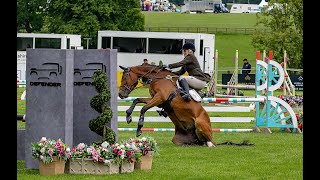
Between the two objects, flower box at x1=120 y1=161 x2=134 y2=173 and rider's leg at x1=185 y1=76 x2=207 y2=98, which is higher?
rider's leg at x1=185 y1=76 x2=207 y2=98

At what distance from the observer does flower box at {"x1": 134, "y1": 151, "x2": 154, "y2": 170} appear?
41.2 feet

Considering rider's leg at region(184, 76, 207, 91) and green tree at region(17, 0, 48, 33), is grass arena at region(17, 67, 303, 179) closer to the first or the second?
rider's leg at region(184, 76, 207, 91)

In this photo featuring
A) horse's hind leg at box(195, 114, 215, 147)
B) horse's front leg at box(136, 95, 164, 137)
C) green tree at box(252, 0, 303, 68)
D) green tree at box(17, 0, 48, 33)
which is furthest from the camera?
green tree at box(17, 0, 48, 33)

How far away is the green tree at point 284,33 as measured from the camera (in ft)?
192

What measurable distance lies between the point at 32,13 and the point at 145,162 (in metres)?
76.5

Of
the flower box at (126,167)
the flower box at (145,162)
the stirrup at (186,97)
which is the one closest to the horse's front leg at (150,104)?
the stirrup at (186,97)

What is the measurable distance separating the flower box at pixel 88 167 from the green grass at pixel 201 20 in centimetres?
9397

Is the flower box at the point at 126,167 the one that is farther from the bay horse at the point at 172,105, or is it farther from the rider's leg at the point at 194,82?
the rider's leg at the point at 194,82

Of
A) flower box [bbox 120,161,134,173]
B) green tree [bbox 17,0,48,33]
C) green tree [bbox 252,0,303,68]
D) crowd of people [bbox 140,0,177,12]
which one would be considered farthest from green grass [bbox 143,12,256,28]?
flower box [bbox 120,161,134,173]

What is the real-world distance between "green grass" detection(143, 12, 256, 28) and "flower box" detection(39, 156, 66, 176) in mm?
94098

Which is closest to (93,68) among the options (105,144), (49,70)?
(49,70)

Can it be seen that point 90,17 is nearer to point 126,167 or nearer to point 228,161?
point 228,161

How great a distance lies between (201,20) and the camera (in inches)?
4636
